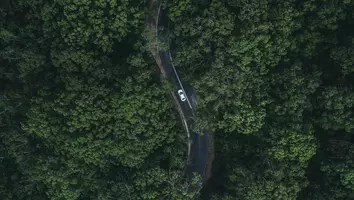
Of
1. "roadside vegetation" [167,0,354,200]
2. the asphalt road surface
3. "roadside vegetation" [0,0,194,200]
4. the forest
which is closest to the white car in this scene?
the asphalt road surface

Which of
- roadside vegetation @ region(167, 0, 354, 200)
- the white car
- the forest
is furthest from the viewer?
the white car

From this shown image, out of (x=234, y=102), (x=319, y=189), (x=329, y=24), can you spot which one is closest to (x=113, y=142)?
(x=234, y=102)

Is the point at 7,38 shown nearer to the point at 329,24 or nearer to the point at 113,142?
the point at 113,142

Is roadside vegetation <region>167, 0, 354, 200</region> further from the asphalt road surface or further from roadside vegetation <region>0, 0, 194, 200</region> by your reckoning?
roadside vegetation <region>0, 0, 194, 200</region>

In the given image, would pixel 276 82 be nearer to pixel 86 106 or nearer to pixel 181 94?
pixel 181 94

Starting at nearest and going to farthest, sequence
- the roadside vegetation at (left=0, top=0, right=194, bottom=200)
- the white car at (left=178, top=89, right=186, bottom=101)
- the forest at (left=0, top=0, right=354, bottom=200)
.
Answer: the forest at (left=0, top=0, right=354, bottom=200)
the roadside vegetation at (left=0, top=0, right=194, bottom=200)
the white car at (left=178, top=89, right=186, bottom=101)

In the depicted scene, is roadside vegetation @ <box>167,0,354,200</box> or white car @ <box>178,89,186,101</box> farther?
white car @ <box>178,89,186,101</box>

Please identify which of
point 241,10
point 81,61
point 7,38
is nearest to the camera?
point 241,10
